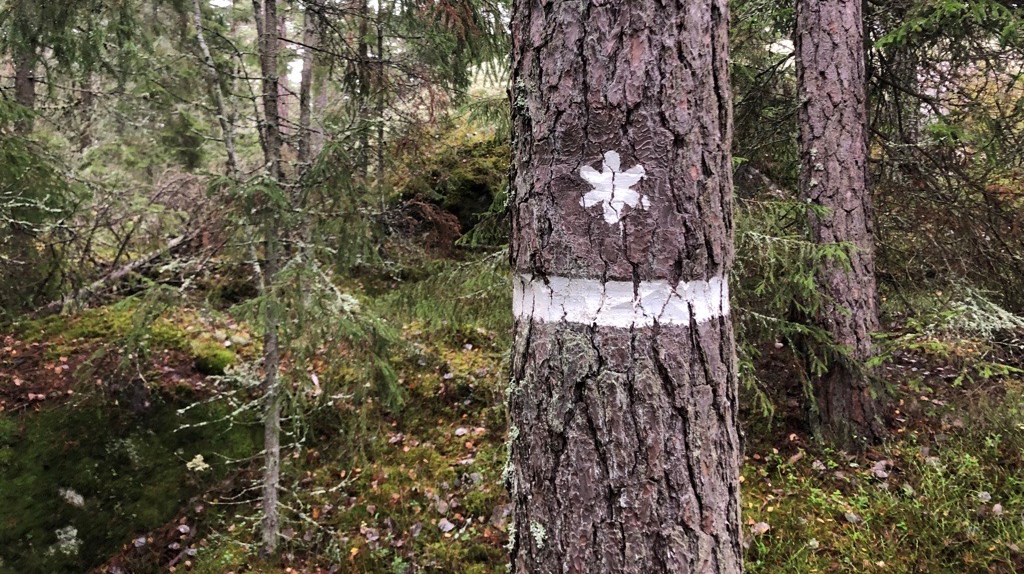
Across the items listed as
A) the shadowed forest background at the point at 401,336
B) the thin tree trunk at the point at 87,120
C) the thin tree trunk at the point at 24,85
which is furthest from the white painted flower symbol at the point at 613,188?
the thin tree trunk at the point at 87,120

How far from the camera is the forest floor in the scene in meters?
3.47

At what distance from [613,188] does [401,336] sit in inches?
152

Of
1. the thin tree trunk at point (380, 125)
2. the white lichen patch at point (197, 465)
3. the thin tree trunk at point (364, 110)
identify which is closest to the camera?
the thin tree trunk at point (364, 110)

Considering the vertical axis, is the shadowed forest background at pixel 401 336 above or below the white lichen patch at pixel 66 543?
above

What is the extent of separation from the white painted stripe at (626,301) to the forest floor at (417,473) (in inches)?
93.2

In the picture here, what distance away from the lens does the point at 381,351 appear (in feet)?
12.9

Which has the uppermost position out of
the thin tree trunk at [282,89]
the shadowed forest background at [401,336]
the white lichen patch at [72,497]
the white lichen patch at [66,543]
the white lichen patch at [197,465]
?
the thin tree trunk at [282,89]

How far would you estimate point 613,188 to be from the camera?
4.35ft

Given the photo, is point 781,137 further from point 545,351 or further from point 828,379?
point 545,351

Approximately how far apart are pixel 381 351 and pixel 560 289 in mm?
2818

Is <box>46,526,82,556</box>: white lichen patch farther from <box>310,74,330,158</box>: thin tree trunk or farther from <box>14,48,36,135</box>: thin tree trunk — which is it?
<box>14,48,36,135</box>: thin tree trunk

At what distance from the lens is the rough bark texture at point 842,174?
4.05m

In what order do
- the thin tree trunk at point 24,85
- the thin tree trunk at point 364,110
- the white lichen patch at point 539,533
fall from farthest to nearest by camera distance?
1. the thin tree trunk at point 24,85
2. the thin tree trunk at point 364,110
3. the white lichen patch at point 539,533

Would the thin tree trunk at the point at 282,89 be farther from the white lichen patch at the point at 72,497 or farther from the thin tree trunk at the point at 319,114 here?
the white lichen patch at the point at 72,497
